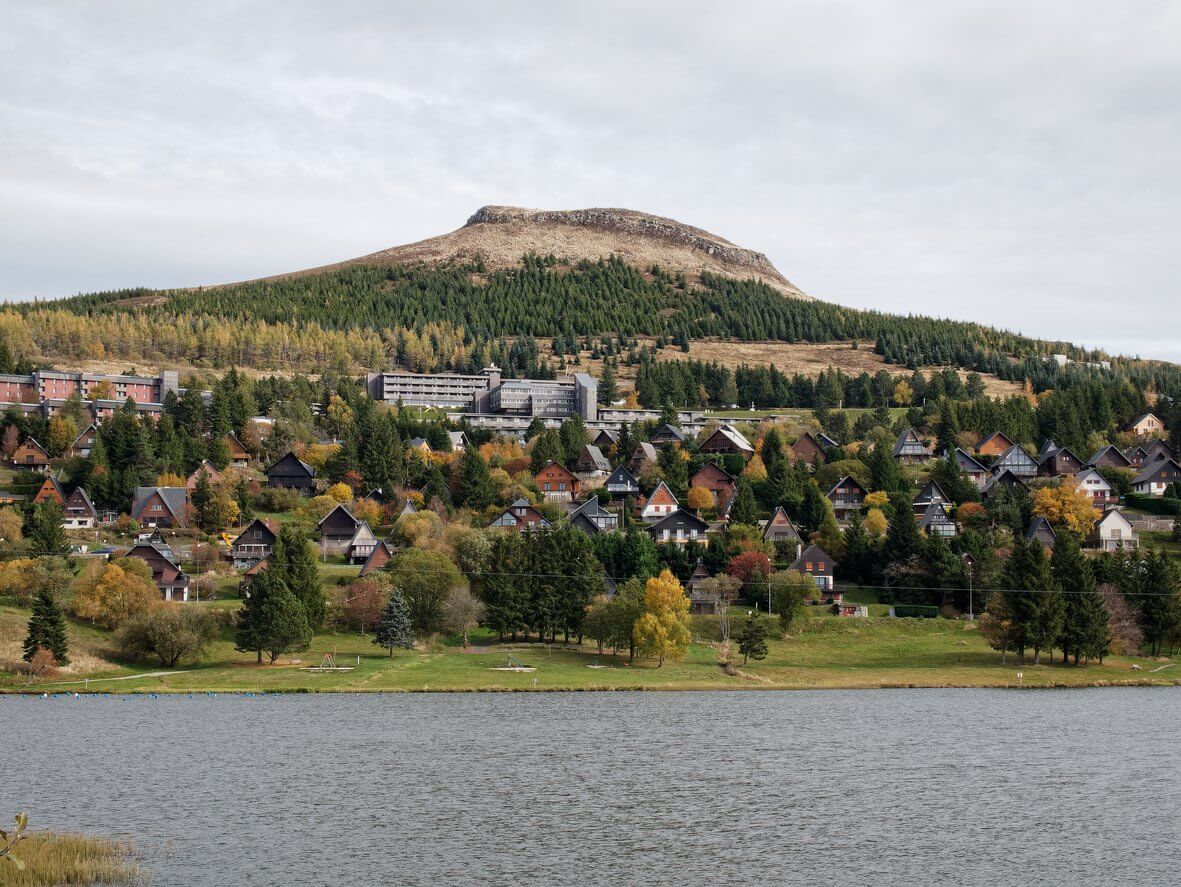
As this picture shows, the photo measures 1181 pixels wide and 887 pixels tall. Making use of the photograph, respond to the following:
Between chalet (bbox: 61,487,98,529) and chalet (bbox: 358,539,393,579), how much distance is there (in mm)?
35121

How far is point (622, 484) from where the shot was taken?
5743 inches

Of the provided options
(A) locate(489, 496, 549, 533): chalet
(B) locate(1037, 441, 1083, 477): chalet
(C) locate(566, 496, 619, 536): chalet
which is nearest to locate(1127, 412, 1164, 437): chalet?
(B) locate(1037, 441, 1083, 477): chalet

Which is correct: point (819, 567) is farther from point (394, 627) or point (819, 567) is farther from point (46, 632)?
point (46, 632)

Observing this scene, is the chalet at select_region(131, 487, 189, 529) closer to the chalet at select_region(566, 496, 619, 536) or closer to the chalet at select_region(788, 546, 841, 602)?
the chalet at select_region(566, 496, 619, 536)

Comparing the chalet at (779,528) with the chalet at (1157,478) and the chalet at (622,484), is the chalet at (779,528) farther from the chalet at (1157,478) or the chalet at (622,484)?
the chalet at (1157,478)

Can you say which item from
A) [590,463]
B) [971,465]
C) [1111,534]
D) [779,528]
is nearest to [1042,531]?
[1111,534]

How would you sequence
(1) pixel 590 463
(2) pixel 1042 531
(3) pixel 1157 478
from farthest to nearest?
(1) pixel 590 463 → (3) pixel 1157 478 → (2) pixel 1042 531

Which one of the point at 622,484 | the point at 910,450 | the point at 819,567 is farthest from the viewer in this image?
the point at 910,450

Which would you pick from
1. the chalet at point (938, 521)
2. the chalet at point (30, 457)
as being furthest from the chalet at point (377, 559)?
the chalet at point (30, 457)

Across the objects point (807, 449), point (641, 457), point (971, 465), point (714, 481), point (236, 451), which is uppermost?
point (807, 449)

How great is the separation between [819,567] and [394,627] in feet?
132

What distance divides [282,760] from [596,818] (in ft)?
59.9

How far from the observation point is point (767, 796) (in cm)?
5031

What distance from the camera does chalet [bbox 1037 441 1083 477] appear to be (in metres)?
149
